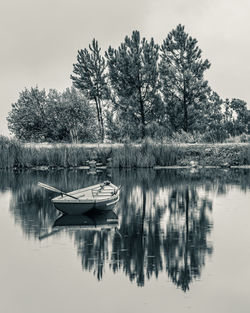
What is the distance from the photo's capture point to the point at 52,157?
161 ft

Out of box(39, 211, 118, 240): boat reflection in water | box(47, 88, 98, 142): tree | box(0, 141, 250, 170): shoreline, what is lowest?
box(39, 211, 118, 240): boat reflection in water

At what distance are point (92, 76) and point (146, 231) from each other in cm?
5496

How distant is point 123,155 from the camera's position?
4759cm

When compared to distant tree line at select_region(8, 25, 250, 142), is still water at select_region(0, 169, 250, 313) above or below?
below

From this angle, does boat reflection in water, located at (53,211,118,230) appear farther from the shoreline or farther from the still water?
the shoreline

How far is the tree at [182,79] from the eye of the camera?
6219 cm

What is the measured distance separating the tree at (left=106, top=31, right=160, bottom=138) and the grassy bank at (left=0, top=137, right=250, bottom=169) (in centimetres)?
1289

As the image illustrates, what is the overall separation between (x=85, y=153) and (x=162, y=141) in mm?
6351

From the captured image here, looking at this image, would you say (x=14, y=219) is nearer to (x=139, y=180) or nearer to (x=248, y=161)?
(x=139, y=180)

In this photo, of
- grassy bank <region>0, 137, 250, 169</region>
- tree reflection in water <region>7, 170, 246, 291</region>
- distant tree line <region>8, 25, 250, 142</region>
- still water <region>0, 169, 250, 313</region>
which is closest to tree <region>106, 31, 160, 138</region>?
distant tree line <region>8, 25, 250, 142</region>

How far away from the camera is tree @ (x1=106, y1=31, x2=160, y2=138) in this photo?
6297 centimetres

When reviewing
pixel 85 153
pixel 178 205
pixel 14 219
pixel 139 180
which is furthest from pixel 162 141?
pixel 14 219

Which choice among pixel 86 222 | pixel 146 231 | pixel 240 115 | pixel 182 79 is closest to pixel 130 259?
pixel 146 231

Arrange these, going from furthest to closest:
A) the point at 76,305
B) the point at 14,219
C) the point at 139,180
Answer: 1. the point at 139,180
2. the point at 14,219
3. the point at 76,305
